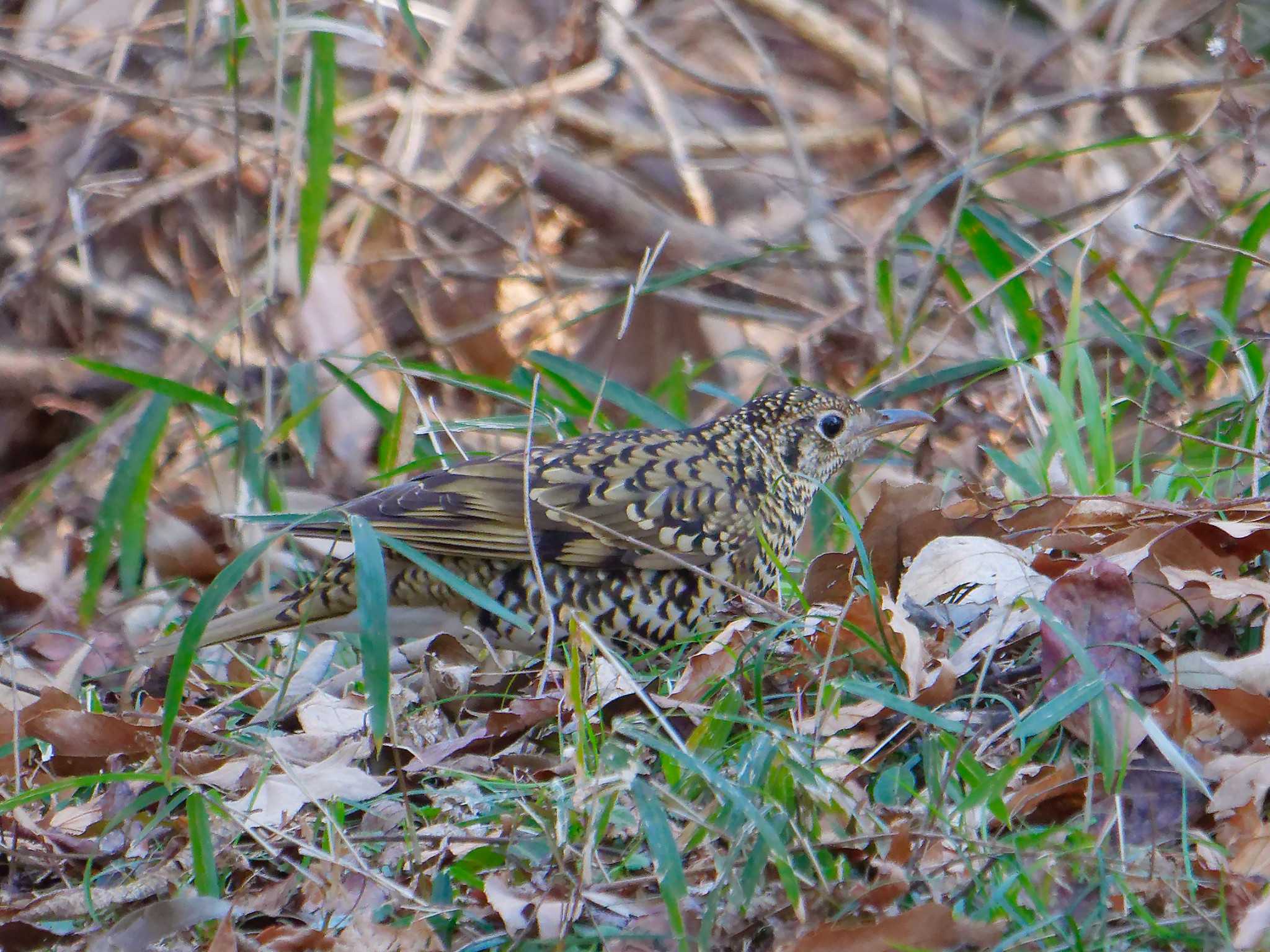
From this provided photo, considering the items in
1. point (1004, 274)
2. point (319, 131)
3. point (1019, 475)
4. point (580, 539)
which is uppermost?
point (319, 131)

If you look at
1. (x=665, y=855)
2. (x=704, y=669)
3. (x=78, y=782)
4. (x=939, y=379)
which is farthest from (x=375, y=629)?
(x=939, y=379)

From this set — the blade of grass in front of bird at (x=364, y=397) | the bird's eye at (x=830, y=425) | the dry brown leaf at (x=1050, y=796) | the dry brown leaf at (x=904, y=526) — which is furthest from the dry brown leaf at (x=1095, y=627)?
the blade of grass in front of bird at (x=364, y=397)

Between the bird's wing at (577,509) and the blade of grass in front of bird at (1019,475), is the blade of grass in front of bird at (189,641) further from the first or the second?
the blade of grass in front of bird at (1019,475)

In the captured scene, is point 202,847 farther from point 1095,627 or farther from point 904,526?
point 904,526

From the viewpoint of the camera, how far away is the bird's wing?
14.6 feet

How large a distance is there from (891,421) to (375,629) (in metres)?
2.48

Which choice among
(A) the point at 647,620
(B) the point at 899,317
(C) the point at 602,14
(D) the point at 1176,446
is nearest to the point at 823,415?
(A) the point at 647,620

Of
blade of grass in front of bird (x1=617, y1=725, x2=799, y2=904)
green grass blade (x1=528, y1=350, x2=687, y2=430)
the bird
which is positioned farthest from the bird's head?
blade of grass in front of bird (x1=617, y1=725, x2=799, y2=904)

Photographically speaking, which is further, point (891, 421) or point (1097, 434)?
A: point (891, 421)

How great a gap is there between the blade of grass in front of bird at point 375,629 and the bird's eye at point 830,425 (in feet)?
7.29

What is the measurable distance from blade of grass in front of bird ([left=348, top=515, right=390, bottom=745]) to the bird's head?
212 centimetres

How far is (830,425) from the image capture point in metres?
5.02

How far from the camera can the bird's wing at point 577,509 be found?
4461mm

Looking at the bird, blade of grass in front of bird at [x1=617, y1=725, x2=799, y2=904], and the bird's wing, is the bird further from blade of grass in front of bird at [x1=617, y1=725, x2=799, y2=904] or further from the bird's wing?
blade of grass in front of bird at [x1=617, y1=725, x2=799, y2=904]
